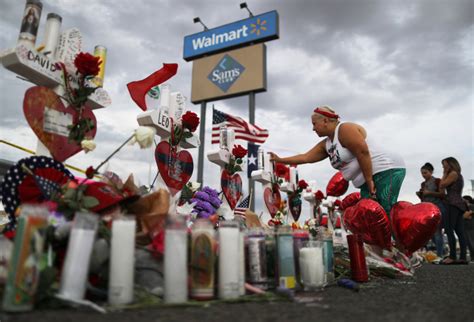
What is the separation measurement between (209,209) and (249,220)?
31.9 inches

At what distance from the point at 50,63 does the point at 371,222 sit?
1.89 meters

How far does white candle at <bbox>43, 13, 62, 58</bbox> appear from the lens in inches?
62.2

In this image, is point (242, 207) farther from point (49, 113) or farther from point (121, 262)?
point (121, 262)

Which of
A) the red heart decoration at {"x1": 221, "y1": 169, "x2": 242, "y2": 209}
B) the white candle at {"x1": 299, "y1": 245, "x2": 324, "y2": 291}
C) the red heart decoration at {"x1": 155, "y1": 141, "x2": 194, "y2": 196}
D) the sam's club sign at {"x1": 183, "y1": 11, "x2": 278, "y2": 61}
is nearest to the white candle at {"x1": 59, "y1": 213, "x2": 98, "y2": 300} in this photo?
the white candle at {"x1": 299, "y1": 245, "x2": 324, "y2": 291}

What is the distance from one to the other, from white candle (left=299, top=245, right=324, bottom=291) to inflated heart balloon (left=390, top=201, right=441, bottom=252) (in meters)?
0.92

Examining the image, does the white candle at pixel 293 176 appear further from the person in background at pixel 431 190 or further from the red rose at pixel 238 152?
the red rose at pixel 238 152

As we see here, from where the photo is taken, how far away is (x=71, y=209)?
1.25 metres

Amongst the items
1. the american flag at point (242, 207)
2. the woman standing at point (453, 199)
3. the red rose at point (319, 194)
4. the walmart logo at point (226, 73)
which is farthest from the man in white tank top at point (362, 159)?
the walmart logo at point (226, 73)

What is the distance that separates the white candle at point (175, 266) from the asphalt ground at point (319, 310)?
0.04m

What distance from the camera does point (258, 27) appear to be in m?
10.3

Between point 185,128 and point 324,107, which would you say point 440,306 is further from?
point 185,128

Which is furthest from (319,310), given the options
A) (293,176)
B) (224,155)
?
(293,176)

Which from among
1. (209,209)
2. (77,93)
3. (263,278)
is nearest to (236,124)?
(209,209)

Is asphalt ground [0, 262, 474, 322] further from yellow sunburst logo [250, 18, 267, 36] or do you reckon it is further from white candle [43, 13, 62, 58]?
yellow sunburst logo [250, 18, 267, 36]
